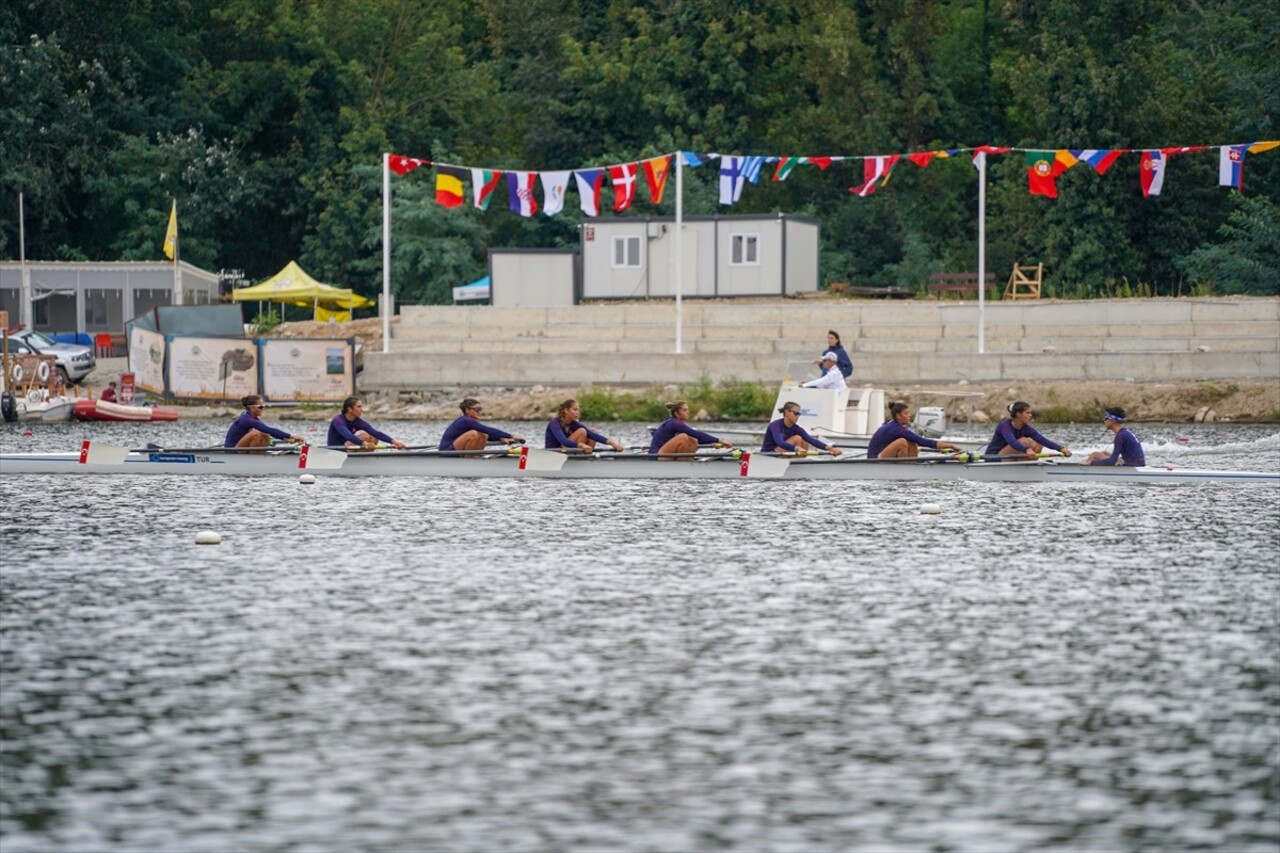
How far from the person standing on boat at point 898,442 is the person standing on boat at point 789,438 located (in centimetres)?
79

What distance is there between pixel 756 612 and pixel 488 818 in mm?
7661

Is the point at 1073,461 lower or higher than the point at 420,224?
lower

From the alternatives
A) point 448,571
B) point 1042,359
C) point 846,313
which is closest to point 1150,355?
point 1042,359

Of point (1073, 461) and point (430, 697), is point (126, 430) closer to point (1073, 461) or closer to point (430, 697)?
point (1073, 461)

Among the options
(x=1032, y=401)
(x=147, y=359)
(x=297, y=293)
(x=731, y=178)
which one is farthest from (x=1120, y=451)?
(x=297, y=293)

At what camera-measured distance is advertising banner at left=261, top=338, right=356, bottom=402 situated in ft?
173

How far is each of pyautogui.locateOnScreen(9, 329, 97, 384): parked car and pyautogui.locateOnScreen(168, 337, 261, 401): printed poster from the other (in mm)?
4706

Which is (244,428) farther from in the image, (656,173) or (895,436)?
(656,173)

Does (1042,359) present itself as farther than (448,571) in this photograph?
Yes

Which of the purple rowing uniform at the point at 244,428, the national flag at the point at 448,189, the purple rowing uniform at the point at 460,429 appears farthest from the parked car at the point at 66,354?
the purple rowing uniform at the point at 460,429

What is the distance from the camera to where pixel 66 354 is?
5697cm

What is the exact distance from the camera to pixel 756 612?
62.7 ft

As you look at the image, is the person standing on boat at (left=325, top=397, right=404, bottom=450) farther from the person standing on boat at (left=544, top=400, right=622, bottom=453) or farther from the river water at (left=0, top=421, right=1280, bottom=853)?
the river water at (left=0, top=421, right=1280, bottom=853)

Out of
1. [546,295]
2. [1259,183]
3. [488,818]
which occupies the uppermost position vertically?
[1259,183]
